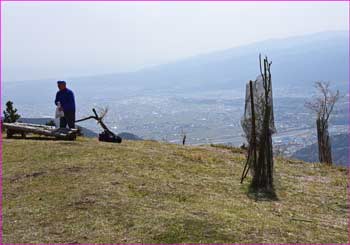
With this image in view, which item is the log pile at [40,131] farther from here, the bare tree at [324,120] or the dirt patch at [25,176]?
the bare tree at [324,120]

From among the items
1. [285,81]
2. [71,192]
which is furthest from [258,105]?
[285,81]

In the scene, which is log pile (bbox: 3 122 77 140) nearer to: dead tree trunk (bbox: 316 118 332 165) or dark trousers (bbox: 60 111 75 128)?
dark trousers (bbox: 60 111 75 128)

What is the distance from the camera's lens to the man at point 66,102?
53.6 ft

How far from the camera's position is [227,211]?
27.8 ft

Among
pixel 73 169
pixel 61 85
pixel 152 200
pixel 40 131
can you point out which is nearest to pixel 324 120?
pixel 61 85

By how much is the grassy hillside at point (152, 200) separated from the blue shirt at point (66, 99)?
8.11 feet

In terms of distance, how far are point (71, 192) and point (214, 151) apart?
24.2 ft

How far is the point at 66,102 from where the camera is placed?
16359 millimetres

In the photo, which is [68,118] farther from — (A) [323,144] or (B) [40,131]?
(A) [323,144]

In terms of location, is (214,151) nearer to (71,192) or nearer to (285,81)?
(71,192)

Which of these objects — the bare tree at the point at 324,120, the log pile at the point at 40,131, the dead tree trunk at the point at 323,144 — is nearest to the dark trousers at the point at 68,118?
the log pile at the point at 40,131

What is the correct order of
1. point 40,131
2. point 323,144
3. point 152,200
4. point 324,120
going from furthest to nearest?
1. point 324,120
2. point 323,144
3. point 40,131
4. point 152,200

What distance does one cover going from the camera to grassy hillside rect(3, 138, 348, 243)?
7.32 m

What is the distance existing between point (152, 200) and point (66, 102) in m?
8.28
